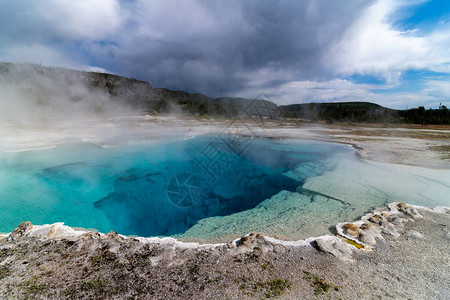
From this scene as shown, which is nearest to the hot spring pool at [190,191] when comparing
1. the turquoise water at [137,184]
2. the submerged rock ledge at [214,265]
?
the turquoise water at [137,184]

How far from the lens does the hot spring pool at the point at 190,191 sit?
14.8 feet

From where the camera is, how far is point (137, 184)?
7254 millimetres

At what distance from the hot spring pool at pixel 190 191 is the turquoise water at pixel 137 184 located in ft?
0.09

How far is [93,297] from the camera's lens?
2.05 meters

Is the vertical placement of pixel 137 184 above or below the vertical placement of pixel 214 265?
below

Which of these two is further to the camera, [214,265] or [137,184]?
[137,184]

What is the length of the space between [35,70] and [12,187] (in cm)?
5384

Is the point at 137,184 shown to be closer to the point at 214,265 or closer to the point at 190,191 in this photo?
the point at 190,191

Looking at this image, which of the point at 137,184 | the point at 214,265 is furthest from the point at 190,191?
the point at 214,265

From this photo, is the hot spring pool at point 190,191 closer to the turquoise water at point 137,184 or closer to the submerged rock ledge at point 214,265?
the turquoise water at point 137,184

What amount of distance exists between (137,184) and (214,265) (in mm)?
5682

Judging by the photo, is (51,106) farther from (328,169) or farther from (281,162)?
(328,169)

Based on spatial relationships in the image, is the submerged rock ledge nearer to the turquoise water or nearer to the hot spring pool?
the hot spring pool

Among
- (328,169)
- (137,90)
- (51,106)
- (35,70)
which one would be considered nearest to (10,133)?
(328,169)
